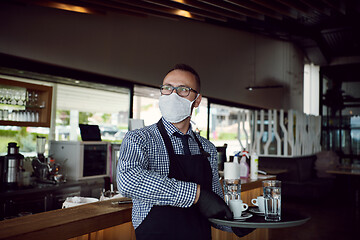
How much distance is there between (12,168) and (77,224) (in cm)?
250

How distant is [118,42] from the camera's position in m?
5.10

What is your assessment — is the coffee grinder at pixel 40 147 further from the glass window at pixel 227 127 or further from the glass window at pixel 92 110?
the glass window at pixel 227 127

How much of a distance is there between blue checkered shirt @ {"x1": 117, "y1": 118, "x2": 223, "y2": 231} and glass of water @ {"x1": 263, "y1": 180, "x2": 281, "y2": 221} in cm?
44

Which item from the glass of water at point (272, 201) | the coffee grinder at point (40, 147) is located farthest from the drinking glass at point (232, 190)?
the coffee grinder at point (40, 147)

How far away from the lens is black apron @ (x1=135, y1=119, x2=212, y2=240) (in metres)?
1.33

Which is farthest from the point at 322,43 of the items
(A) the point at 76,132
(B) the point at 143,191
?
(B) the point at 143,191

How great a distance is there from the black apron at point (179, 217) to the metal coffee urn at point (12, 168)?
2.72 metres

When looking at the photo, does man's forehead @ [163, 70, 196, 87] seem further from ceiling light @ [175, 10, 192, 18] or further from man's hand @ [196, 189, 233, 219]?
ceiling light @ [175, 10, 192, 18]

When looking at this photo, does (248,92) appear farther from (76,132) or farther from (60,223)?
(60,223)

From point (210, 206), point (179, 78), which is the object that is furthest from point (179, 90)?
point (210, 206)

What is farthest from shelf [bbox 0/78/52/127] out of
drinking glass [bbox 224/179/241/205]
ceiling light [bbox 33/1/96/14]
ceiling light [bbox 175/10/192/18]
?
drinking glass [bbox 224/179/241/205]

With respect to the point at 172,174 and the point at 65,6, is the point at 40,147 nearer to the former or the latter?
the point at 65,6

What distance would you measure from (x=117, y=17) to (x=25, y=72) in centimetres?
166

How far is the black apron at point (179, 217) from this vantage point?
1329mm
